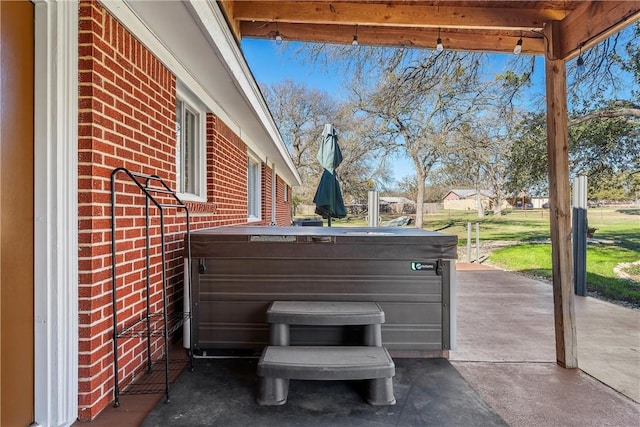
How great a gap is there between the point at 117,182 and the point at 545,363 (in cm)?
344

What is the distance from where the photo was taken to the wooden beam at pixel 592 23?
242cm

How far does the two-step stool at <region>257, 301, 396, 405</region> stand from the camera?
2.00m

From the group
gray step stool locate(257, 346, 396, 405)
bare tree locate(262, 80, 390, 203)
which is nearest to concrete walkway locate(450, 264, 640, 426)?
gray step stool locate(257, 346, 396, 405)

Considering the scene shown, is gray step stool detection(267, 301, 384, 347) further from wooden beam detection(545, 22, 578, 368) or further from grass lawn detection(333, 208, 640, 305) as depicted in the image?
grass lawn detection(333, 208, 640, 305)

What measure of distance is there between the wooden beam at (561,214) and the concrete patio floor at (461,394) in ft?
0.84

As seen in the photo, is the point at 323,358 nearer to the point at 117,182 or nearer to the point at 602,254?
the point at 117,182

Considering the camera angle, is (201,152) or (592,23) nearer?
(592,23)

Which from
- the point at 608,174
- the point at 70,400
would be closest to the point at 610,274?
the point at 608,174

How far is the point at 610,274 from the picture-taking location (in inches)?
295

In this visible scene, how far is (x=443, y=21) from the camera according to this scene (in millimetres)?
3287

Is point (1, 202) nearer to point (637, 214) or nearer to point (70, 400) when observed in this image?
point (70, 400)

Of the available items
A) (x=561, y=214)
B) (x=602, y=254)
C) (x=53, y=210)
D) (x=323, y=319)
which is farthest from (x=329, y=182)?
(x=602, y=254)

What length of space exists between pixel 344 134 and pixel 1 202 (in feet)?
51.1

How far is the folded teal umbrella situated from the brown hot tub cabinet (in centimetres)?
351
